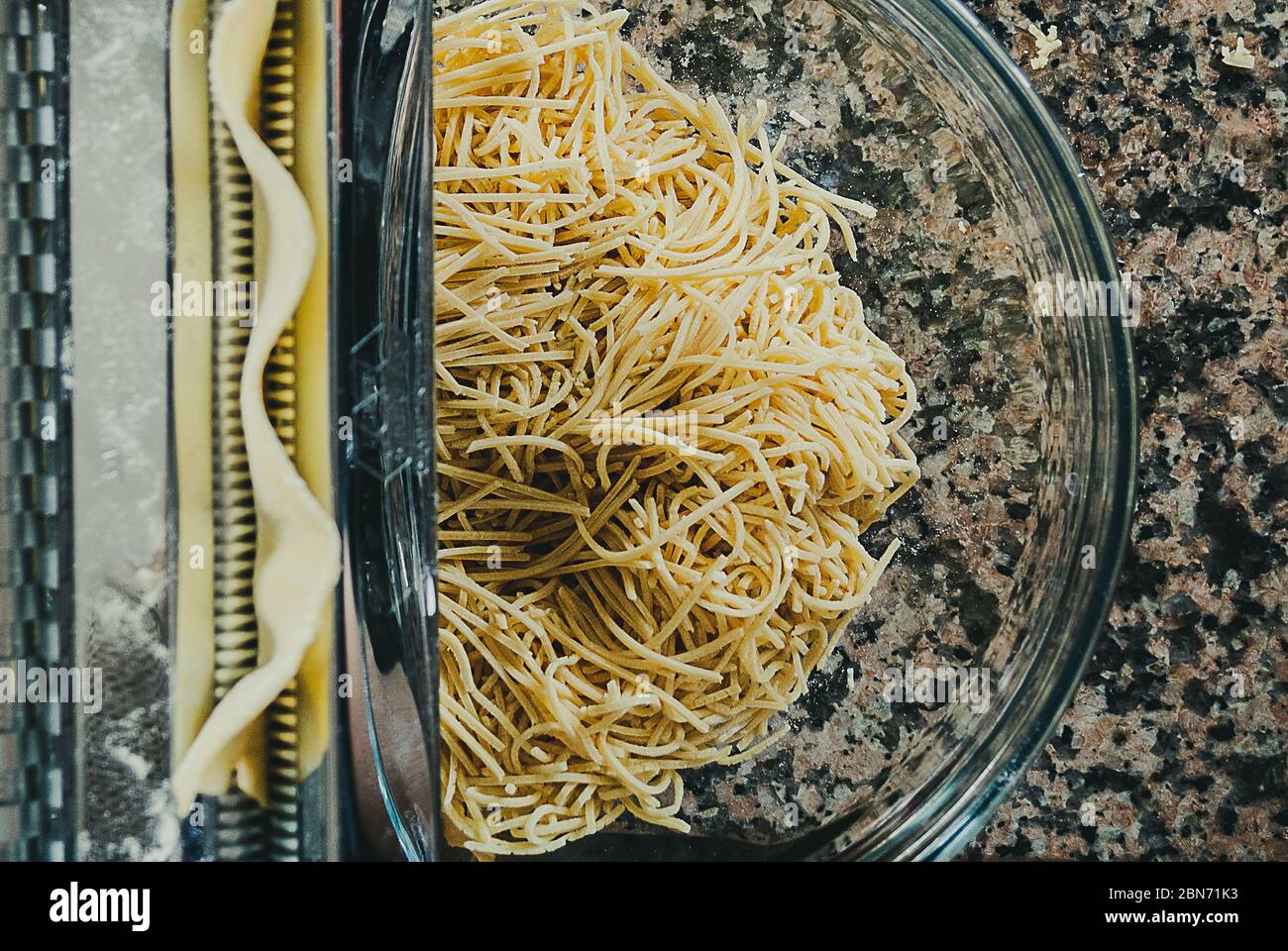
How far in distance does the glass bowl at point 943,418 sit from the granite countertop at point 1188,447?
95mm

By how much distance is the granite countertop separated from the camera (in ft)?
1.58

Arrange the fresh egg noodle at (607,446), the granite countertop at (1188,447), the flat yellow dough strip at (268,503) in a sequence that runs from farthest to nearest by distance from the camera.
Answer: the granite countertop at (1188,447)
the fresh egg noodle at (607,446)
the flat yellow dough strip at (268,503)

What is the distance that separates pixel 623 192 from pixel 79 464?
0.23m

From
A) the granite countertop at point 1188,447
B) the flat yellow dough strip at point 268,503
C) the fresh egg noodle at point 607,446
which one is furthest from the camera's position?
the granite countertop at point 1188,447

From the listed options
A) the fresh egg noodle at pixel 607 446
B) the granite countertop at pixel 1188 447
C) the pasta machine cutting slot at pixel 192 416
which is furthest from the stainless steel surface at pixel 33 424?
the granite countertop at pixel 1188 447

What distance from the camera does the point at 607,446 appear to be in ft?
1.24

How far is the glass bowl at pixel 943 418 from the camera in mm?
403

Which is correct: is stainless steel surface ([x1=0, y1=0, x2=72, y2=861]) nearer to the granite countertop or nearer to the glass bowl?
the glass bowl

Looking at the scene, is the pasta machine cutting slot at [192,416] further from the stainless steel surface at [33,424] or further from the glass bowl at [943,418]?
the glass bowl at [943,418]

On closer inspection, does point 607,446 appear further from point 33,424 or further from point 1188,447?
point 1188,447

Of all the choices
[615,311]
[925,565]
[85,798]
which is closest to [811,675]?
[925,565]

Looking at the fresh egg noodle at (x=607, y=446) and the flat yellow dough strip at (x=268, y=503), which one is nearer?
the flat yellow dough strip at (x=268, y=503)
